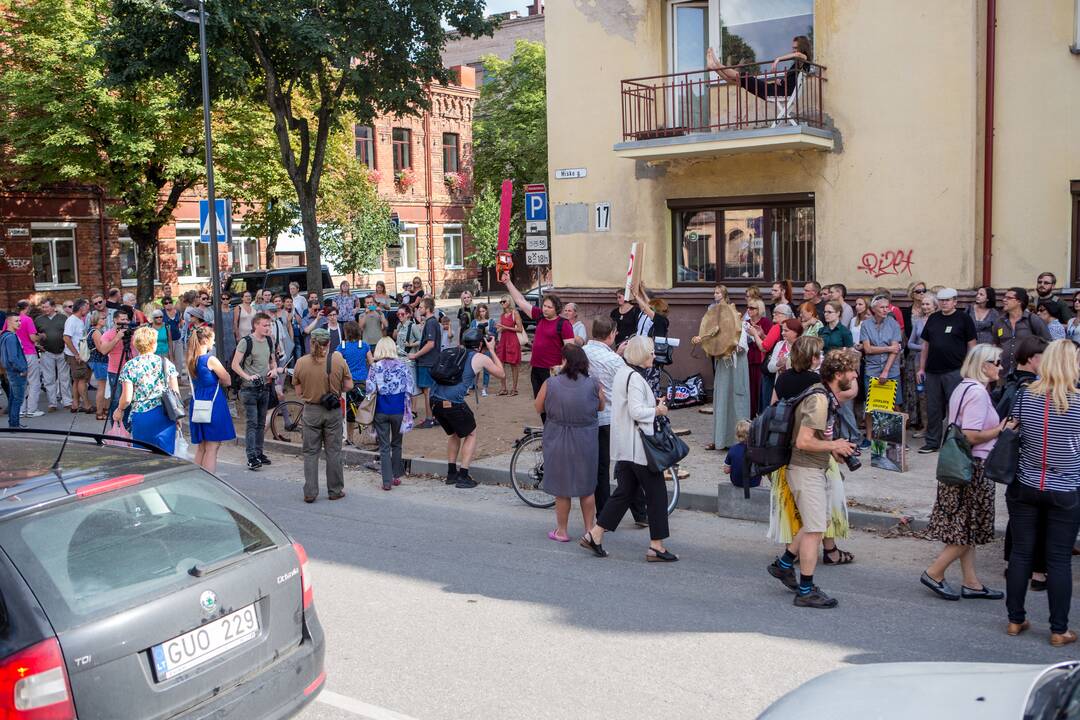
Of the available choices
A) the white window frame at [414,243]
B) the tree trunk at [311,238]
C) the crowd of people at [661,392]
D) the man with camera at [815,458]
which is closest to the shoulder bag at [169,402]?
the crowd of people at [661,392]

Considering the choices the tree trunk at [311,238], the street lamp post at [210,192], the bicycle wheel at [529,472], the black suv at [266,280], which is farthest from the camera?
the black suv at [266,280]

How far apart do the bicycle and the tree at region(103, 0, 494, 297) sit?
10.7 metres

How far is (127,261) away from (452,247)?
673 inches

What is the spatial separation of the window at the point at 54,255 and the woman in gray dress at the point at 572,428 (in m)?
29.8

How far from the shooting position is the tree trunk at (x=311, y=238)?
19.9m

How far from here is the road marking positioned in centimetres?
516

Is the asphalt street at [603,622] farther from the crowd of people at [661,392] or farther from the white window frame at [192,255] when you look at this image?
the white window frame at [192,255]

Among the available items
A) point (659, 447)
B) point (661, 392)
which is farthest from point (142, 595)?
point (661, 392)

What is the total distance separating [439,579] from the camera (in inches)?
299

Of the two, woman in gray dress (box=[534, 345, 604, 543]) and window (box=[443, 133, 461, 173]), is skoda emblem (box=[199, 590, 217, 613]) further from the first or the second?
window (box=[443, 133, 461, 173])

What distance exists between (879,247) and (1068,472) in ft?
28.7

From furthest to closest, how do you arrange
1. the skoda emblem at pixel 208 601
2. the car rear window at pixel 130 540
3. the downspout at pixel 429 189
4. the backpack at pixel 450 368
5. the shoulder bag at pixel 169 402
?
1. the downspout at pixel 429 189
2. the backpack at pixel 450 368
3. the shoulder bag at pixel 169 402
4. the skoda emblem at pixel 208 601
5. the car rear window at pixel 130 540

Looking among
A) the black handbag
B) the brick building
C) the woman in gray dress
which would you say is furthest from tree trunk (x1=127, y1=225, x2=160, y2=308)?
the black handbag

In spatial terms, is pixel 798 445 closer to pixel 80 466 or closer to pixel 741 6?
pixel 80 466
